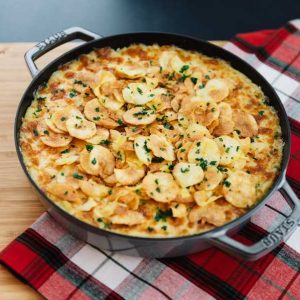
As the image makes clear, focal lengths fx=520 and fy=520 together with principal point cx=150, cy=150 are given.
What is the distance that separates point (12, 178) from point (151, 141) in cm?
87

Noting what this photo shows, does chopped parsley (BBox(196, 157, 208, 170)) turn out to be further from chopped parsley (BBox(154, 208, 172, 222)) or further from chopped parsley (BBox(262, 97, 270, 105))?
chopped parsley (BBox(262, 97, 270, 105))

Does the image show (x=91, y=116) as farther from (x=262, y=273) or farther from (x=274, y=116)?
(x=262, y=273)

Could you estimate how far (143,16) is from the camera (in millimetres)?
4660

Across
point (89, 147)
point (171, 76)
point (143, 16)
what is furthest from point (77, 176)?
point (143, 16)

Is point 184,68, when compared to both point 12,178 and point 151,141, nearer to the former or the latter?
point 151,141

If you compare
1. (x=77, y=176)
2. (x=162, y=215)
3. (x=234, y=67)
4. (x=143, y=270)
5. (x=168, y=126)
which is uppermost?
(x=234, y=67)

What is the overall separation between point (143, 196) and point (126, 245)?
0.91 feet

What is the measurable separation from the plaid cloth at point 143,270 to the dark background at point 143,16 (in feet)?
7.37

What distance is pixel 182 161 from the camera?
2.74 m

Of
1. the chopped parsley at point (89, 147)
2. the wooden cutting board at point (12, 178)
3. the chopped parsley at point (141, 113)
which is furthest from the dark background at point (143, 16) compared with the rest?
the chopped parsley at point (89, 147)

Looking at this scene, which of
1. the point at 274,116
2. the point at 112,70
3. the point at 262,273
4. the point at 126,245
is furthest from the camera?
the point at 112,70

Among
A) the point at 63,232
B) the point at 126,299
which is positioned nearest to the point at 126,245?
the point at 126,299

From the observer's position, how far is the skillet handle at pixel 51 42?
304 cm

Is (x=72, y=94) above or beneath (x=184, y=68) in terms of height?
beneath
